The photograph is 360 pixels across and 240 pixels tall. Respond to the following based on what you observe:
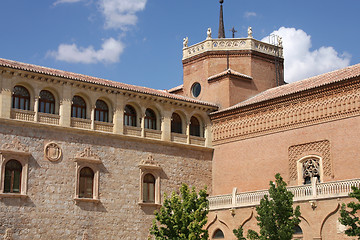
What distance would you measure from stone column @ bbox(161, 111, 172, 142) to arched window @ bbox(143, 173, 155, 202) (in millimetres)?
2037

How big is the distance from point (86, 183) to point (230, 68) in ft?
37.7

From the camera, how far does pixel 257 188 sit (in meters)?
26.7

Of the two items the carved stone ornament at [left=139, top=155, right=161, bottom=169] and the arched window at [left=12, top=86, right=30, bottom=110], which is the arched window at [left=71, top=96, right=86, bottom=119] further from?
the carved stone ornament at [left=139, top=155, right=161, bottom=169]

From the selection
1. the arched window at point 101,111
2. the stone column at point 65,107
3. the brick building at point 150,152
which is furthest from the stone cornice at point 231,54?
the stone column at point 65,107

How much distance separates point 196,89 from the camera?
3319 centimetres

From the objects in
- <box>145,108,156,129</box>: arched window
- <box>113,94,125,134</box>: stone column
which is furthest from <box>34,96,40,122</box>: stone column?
<box>145,108,156,129</box>: arched window

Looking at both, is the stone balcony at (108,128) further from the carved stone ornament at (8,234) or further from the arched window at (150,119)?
the carved stone ornament at (8,234)

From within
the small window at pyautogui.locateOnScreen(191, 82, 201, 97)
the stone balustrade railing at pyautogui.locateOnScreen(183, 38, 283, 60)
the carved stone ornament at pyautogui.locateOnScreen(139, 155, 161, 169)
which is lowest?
the carved stone ornament at pyautogui.locateOnScreen(139, 155, 161, 169)

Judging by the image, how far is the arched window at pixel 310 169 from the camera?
24.5 m

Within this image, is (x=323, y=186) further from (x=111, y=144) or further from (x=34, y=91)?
(x=34, y=91)

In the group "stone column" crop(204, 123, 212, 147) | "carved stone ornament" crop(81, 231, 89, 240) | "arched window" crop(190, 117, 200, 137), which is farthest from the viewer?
"arched window" crop(190, 117, 200, 137)

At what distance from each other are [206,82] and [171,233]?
11987 mm

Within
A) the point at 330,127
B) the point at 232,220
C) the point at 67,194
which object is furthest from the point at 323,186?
the point at 67,194

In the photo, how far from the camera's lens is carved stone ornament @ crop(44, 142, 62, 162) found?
78.9 ft
